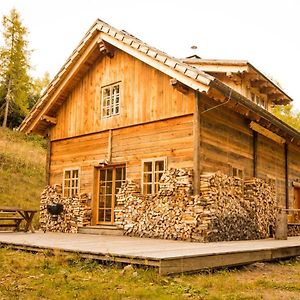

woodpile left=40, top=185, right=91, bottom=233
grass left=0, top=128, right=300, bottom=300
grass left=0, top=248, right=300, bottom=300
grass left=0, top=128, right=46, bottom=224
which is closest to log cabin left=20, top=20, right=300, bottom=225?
woodpile left=40, top=185, right=91, bottom=233

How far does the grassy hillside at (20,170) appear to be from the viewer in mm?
20438

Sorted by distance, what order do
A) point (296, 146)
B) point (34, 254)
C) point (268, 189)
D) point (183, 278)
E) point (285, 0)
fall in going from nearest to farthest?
point (183, 278)
point (34, 254)
point (285, 0)
point (268, 189)
point (296, 146)

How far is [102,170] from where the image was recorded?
13.8m

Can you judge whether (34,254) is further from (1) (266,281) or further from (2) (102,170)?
(2) (102,170)

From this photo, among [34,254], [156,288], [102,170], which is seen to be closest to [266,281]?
[156,288]

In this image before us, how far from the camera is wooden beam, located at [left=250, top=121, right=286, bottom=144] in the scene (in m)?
13.3

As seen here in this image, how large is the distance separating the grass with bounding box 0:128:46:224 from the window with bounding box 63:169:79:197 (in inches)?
133

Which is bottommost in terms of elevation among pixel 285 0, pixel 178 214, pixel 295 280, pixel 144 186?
pixel 295 280

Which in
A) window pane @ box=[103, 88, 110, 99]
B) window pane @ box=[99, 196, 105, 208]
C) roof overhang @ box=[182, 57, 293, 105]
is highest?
roof overhang @ box=[182, 57, 293, 105]

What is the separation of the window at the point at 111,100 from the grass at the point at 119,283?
22.9ft

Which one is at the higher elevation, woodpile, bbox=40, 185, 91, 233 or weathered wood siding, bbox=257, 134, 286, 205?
weathered wood siding, bbox=257, 134, 286, 205

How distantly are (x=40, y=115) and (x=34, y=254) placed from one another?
8.02 meters

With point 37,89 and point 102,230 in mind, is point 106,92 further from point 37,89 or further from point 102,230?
point 37,89

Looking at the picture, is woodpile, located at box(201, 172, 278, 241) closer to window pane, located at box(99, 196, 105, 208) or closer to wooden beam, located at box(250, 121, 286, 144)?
wooden beam, located at box(250, 121, 286, 144)
